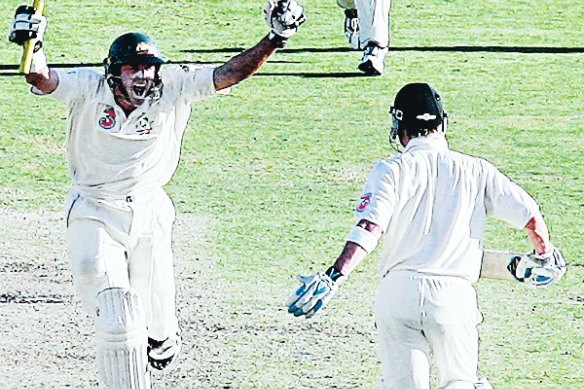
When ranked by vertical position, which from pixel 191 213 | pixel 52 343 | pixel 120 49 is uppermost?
pixel 120 49

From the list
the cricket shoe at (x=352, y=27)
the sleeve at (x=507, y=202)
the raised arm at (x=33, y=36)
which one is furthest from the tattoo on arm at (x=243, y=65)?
the cricket shoe at (x=352, y=27)

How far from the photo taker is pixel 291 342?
30.1 feet

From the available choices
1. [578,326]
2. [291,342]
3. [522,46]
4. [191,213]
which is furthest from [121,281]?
[522,46]

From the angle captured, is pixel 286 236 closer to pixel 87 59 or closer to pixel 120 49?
pixel 120 49

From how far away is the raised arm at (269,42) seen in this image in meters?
7.80

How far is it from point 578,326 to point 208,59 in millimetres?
6692

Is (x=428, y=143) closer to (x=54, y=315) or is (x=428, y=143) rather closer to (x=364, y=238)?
(x=364, y=238)

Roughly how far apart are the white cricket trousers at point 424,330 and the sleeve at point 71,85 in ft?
6.38

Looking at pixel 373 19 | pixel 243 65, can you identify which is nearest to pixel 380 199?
pixel 243 65

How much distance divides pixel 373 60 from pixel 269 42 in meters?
6.98

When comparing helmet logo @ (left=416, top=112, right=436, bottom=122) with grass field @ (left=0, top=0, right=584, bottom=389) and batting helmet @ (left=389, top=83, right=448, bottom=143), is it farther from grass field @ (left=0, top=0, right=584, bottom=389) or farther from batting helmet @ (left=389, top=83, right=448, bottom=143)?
grass field @ (left=0, top=0, right=584, bottom=389)

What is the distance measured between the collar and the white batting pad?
146cm

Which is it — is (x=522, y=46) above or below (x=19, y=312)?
above

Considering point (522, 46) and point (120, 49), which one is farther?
point (522, 46)
